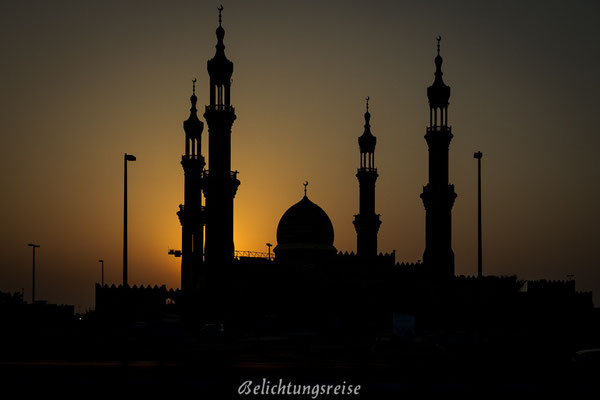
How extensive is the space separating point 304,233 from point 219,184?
2826 centimetres

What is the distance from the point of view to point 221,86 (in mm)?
78375

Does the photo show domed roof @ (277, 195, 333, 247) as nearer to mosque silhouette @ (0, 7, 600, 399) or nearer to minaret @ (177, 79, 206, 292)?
mosque silhouette @ (0, 7, 600, 399)

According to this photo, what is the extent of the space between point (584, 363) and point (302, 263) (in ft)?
218

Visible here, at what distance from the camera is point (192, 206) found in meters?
92.2

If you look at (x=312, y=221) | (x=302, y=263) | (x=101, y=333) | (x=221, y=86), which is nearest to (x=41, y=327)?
(x=101, y=333)

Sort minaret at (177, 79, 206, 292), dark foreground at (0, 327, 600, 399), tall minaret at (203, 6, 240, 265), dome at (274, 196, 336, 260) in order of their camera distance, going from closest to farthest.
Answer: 1. dark foreground at (0, 327, 600, 399)
2. tall minaret at (203, 6, 240, 265)
3. minaret at (177, 79, 206, 292)
4. dome at (274, 196, 336, 260)

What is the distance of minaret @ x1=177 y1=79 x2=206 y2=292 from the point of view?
295 ft

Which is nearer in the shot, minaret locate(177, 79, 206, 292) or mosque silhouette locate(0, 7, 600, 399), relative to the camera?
mosque silhouette locate(0, 7, 600, 399)

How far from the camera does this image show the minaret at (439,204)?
8356 centimetres

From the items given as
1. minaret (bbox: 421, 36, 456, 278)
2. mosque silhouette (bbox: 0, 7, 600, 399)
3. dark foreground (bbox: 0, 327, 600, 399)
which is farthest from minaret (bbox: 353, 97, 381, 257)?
dark foreground (bbox: 0, 327, 600, 399)

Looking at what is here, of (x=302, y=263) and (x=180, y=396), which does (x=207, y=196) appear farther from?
(x=180, y=396)

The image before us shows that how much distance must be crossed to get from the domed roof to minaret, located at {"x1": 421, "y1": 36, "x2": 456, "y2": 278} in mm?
20449

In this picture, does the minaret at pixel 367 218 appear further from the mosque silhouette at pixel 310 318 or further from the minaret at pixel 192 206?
the minaret at pixel 192 206

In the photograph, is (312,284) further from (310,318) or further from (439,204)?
(439,204)
